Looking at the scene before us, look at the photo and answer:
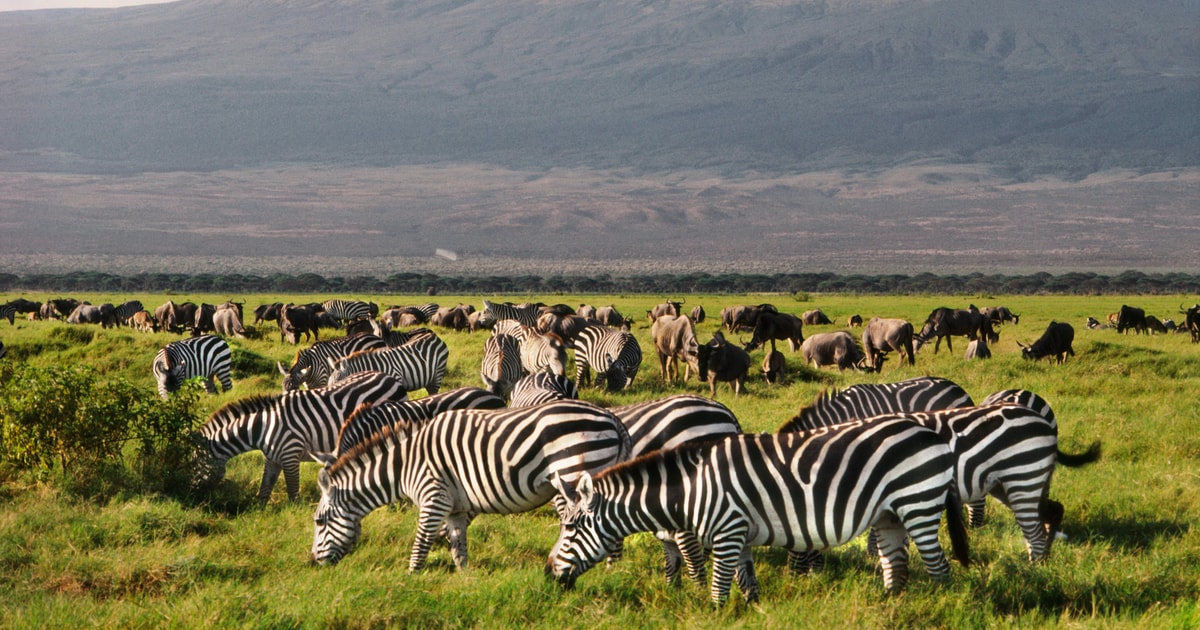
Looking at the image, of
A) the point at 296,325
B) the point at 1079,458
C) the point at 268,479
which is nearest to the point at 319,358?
the point at 268,479

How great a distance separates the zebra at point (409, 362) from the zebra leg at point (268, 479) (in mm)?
5272

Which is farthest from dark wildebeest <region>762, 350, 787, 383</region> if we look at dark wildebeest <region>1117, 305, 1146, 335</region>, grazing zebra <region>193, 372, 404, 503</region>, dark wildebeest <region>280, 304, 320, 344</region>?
dark wildebeest <region>1117, 305, 1146, 335</region>

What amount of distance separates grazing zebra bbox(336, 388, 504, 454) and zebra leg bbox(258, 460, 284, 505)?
92 centimetres

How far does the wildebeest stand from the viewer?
2466 centimetres

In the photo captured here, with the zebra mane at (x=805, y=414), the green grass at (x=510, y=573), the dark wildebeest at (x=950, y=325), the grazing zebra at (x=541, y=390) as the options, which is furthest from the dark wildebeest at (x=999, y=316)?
the zebra mane at (x=805, y=414)

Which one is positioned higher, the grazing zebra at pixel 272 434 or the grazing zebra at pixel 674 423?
the grazing zebra at pixel 674 423

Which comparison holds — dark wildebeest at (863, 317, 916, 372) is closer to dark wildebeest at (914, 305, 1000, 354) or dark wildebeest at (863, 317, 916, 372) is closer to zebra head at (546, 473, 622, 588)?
dark wildebeest at (914, 305, 1000, 354)

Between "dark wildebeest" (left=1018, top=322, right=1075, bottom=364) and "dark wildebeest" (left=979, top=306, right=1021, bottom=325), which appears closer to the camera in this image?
"dark wildebeest" (left=1018, top=322, right=1075, bottom=364)

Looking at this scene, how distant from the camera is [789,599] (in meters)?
8.08

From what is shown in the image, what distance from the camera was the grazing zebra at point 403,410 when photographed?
1091 cm

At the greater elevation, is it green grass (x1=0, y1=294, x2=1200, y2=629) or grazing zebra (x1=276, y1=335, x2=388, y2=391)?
grazing zebra (x1=276, y1=335, x2=388, y2=391)

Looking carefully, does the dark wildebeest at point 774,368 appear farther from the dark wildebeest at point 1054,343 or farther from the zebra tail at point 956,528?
the zebra tail at point 956,528

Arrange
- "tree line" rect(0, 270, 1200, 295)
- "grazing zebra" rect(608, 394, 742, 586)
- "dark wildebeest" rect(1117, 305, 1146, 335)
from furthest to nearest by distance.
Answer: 1. "tree line" rect(0, 270, 1200, 295)
2. "dark wildebeest" rect(1117, 305, 1146, 335)
3. "grazing zebra" rect(608, 394, 742, 586)

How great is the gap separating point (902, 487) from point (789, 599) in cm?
115
